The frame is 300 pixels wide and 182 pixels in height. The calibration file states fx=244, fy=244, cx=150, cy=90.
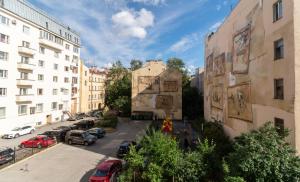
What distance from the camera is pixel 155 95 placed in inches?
2152

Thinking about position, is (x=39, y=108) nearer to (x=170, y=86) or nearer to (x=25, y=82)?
(x=25, y=82)

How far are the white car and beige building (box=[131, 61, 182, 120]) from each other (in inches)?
878

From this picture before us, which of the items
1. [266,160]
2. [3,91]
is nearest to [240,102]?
[266,160]

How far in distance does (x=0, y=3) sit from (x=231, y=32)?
3321cm

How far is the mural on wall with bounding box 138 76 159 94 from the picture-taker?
54.8 meters

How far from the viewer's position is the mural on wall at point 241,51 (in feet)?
74.6

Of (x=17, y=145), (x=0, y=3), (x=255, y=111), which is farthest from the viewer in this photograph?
(x=0, y=3)

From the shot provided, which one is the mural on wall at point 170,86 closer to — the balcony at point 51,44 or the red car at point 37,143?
the balcony at point 51,44

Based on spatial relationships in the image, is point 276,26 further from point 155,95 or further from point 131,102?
point 131,102

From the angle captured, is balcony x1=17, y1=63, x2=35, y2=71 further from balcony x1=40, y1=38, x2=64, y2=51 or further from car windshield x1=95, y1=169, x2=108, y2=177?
car windshield x1=95, y1=169, x2=108, y2=177

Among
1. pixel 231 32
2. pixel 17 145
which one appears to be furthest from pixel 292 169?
pixel 17 145

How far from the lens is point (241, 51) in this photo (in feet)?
79.1

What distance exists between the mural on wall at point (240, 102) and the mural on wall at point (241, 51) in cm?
171

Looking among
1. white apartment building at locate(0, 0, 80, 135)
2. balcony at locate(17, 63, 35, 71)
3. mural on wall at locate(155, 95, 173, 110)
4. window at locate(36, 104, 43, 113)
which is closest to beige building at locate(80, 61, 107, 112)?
white apartment building at locate(0, 0, 80, 135)
